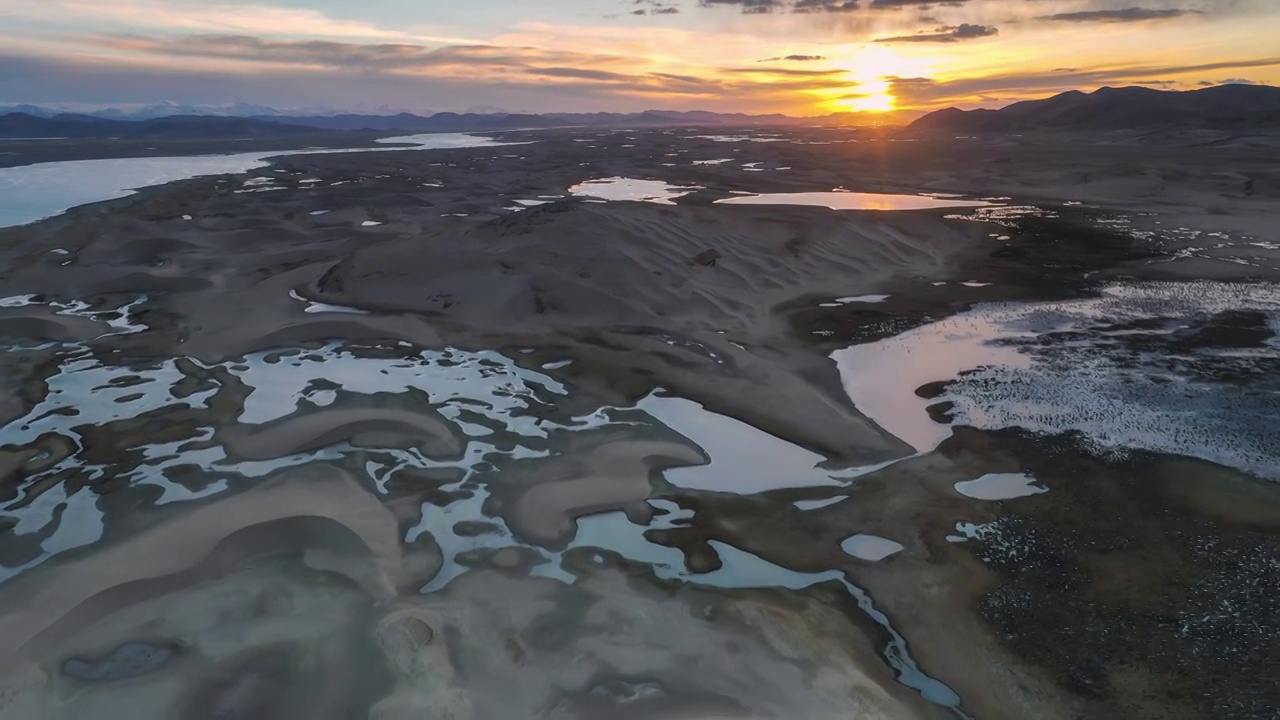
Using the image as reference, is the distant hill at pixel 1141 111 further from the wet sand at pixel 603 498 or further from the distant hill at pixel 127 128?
the distant hill at pixel 127 128

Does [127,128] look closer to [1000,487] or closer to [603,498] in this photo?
[603,498]

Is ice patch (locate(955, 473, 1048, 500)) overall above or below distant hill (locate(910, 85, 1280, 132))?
below

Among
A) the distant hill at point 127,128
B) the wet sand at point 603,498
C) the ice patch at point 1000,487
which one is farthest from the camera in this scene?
the distant hill at point 127,128

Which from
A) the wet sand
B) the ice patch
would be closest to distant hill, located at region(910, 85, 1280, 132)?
the wet sand

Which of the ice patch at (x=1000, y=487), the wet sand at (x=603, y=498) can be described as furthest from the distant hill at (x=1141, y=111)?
the ice patch at (x=1000, y=487)

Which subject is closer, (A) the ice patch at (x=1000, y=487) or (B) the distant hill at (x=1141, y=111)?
(A) the ice patch at (x=1000, y=487)

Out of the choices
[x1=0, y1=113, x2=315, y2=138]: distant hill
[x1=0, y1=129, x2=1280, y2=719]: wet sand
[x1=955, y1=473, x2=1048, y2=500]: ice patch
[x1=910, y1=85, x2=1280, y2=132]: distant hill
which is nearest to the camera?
[x1=0, y1=129, x2=1280, y2=719]: wet sand

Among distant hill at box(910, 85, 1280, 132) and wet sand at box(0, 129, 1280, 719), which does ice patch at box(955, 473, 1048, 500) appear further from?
distant hill at box(910, 85, 1280, 132)
